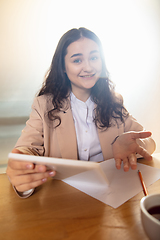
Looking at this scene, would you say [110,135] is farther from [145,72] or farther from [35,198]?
[145,72]

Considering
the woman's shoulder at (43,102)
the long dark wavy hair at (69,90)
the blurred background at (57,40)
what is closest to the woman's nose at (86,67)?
the long dark wavy hair at (69,90)

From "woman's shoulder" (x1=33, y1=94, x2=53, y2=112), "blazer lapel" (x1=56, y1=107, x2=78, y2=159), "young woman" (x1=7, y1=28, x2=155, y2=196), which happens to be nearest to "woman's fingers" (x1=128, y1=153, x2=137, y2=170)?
"young woman" (x1=7, y1=28, x2=155, y2=196)

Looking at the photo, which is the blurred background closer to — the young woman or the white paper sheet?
the young woman

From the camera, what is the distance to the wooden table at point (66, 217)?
49 cm

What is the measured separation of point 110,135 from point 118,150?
0.33 metres

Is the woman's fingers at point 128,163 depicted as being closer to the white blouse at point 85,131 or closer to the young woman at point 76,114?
the young woman at point 76,114

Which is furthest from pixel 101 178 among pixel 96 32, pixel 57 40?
pixel 96 32

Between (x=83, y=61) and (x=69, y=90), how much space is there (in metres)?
0.26

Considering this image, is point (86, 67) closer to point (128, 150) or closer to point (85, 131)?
point (85, 131)

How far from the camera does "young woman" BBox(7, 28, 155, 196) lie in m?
1.17

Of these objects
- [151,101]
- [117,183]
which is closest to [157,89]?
[151,101]

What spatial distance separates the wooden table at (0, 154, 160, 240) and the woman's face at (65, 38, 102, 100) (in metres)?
0.74

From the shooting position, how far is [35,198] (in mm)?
671

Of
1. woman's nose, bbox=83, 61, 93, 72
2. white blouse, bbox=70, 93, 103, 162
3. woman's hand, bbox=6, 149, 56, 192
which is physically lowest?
white blouse, bbox=70, 93, 103, 162
